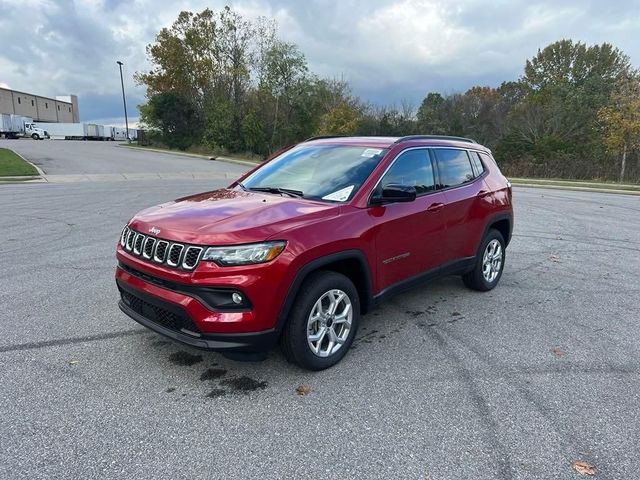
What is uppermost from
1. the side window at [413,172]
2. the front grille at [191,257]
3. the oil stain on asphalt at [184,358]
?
the side window at [413,172]

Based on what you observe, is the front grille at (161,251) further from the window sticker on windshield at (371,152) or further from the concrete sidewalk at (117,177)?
the concrete sidewalk at (117,177)

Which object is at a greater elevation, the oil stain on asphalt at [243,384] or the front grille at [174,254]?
the front grille at [174,254]

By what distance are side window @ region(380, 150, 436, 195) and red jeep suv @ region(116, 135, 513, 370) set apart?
12 millimetres

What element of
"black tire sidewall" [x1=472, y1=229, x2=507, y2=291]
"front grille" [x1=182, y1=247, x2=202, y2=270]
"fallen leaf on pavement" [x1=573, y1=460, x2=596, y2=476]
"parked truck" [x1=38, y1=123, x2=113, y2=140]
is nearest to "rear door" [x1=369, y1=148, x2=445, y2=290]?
"black tire sidewall" [x1=472, y1=229, x2=507, y2=291]

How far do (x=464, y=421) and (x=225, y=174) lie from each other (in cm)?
2224

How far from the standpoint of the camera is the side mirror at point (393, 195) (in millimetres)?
3717

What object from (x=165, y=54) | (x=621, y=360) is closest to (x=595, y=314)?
(x=621, y=360)

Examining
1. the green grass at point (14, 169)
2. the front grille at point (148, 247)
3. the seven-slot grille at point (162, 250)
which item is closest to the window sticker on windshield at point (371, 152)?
the seven-slot grille at point (162, 250)

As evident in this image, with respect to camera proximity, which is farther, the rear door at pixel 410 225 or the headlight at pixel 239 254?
the rear door at pixel 410 225

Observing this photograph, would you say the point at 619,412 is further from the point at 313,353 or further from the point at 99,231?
the point at 99,231

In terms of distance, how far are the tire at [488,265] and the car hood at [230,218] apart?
8.20 ft

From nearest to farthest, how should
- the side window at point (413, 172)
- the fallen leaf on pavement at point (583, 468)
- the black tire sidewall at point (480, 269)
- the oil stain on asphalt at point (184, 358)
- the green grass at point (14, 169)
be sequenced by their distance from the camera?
the fallen leaf on pavement at point (583, 468) → the oil stain on asphalt at point (184, 358) → the side window at point (413, 172) → the black tire sidewall at point (480, 269) → the green grass at point (14, 169)

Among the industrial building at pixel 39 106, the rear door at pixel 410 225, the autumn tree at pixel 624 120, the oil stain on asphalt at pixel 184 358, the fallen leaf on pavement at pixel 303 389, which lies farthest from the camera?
the industrial building at pixel 39 106

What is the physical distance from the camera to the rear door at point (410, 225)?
3.92 metres
